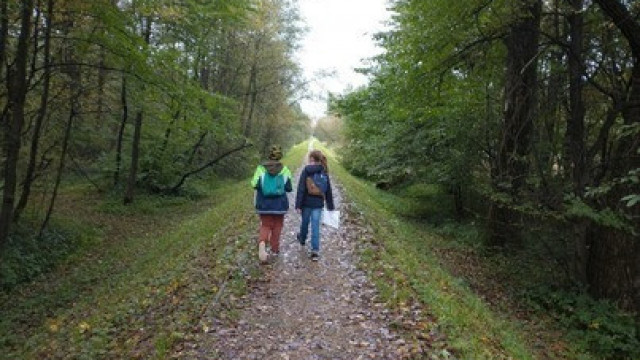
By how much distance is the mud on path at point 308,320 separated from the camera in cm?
620

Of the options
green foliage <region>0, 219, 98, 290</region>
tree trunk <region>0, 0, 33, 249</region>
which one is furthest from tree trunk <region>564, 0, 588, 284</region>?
green foliage <region>0, 219, 98, 290</region>

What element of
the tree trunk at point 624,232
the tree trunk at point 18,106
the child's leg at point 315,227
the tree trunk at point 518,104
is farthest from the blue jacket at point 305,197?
the tree trunk at point 18,106

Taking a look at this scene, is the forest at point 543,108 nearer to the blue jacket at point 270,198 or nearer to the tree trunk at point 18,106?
the blue jacket at point 270,198

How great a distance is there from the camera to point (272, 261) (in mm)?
9430

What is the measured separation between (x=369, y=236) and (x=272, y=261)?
9.98ft

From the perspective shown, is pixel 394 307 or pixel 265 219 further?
pixel 265 219

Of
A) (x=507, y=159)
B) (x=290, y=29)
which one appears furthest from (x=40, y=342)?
(x=290, y=29)

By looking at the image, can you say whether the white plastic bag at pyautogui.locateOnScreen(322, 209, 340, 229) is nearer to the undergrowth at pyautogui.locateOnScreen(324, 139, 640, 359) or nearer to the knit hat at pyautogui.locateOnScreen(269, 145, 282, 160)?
the undergrowth at pyautogui.locateOnScreen(324, 139, 640, 359)

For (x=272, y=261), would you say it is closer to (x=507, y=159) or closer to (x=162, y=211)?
(x=507, y=159)

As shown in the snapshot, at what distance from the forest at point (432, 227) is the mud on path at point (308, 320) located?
22 centimetres

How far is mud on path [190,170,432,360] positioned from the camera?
6199mm

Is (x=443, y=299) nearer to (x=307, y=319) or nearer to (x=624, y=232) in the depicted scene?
(x=307, y=319)

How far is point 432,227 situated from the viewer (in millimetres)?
18125

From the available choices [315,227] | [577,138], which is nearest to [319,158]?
[315,227]
